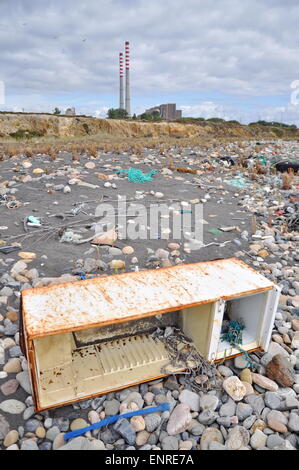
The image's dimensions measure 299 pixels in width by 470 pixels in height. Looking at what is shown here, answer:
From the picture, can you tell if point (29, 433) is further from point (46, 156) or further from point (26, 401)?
point (46, 156)

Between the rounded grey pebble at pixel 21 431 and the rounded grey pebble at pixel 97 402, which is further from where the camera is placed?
the rounded grey pebble at pixel 97 402

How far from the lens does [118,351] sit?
7.17ft

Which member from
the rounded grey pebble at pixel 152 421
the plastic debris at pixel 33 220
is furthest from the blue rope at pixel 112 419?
the plastic debris at pixel 33 220

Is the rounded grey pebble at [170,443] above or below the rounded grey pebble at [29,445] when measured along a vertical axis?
below

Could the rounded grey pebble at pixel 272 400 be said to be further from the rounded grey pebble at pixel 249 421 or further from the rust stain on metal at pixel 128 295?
the rust stain on metal at pixel 128 295

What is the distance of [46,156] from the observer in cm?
843

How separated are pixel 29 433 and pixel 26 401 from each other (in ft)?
0.65

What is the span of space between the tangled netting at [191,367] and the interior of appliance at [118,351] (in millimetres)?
30

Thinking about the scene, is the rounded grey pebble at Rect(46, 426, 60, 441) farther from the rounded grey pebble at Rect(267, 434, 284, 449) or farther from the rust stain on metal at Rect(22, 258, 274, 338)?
the rounded grey pebble at Rect(267, 434, 284, 449)

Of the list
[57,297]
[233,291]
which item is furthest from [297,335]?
[57,297]

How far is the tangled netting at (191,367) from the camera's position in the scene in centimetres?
199
